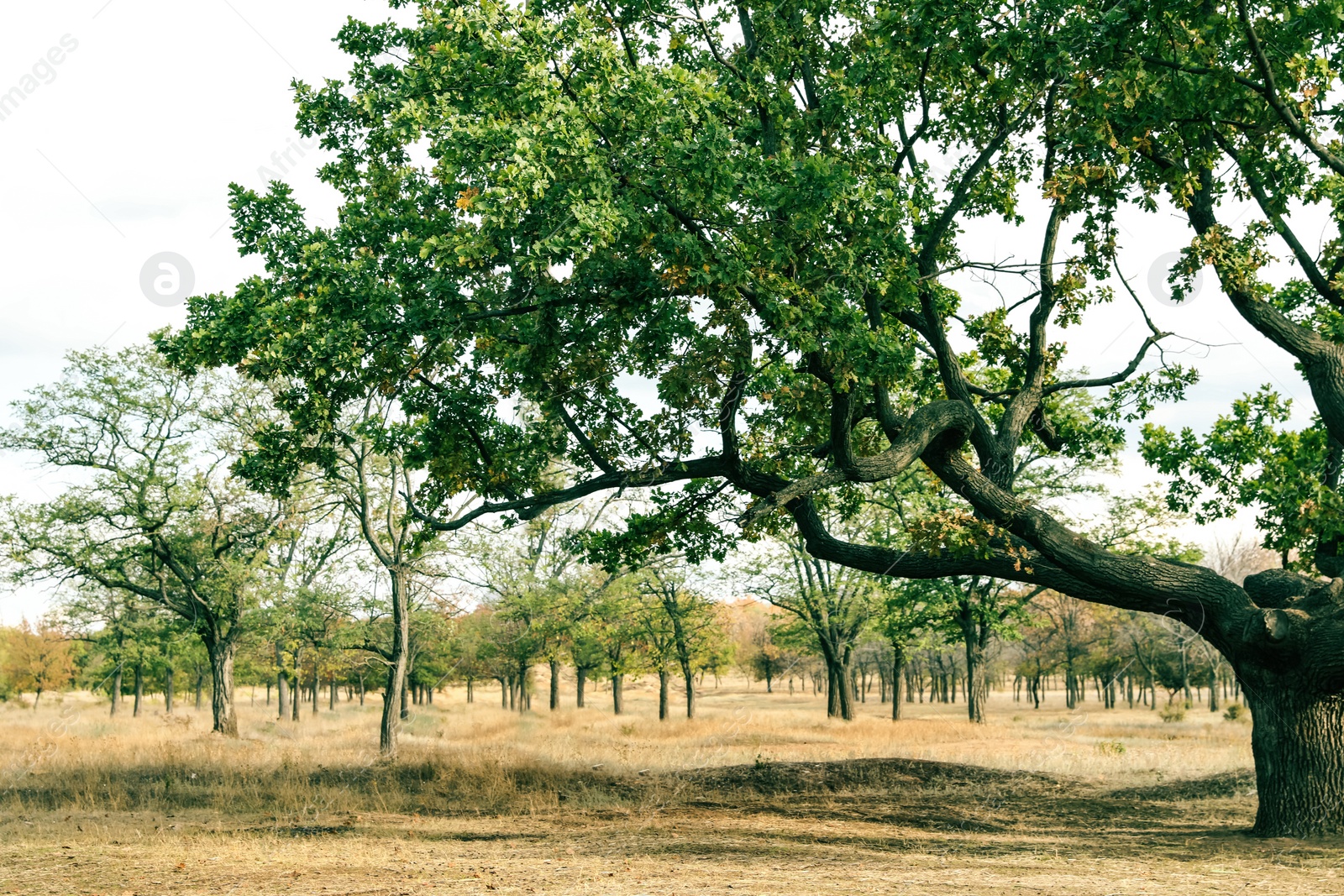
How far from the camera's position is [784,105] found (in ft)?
35.3

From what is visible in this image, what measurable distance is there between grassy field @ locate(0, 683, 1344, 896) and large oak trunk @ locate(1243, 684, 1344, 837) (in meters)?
0.63

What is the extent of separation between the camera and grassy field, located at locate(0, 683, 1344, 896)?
855 cm

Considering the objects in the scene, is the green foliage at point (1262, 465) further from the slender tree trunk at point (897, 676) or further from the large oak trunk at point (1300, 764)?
the slender tree trunk at point (897, 676)

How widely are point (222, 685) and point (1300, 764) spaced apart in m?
28.4

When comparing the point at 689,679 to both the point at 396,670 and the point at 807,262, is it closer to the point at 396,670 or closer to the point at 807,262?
the point at 396,670

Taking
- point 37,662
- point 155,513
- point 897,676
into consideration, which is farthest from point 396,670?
point 37,662

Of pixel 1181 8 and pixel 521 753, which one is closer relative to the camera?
pixel 1181 8

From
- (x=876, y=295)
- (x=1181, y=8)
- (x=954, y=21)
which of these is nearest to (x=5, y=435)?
(x=876, y=295)

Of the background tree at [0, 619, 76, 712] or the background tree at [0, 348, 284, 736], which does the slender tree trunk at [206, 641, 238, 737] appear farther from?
the background tree at [0, 619, 76, 712]

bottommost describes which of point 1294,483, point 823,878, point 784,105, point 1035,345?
point 823,878

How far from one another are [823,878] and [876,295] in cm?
658

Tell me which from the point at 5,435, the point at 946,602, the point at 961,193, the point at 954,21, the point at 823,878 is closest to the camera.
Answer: the point at 823,878

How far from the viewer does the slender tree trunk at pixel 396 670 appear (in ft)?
68.5

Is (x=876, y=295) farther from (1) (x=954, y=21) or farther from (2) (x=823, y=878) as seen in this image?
(2) (x=823, y=878)
